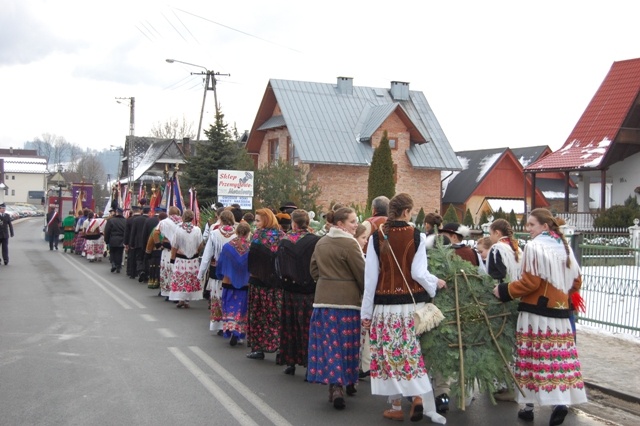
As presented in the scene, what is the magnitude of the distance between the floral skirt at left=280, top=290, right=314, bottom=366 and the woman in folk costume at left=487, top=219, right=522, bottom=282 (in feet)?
7.18

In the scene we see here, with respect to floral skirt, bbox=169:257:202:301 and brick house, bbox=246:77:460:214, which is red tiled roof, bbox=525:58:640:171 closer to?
brick house, bbox=246:77:460:214

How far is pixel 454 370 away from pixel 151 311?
8742 mm

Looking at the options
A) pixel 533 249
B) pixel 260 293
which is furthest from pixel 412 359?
pixel 260 293

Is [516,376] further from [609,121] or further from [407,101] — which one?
[407,101]

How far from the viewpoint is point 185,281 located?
15.4 meters

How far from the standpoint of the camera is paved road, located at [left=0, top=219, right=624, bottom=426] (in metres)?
7.24

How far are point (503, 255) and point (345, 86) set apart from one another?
1645 inches

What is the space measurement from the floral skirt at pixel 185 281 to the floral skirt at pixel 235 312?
415 cm

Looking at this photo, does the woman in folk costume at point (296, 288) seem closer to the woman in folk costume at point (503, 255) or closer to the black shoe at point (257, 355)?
the black shoe at point (257, 355)

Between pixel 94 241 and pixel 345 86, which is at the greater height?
pixel 345 86

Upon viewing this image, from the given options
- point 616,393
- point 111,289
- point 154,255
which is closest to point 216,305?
point 616,393

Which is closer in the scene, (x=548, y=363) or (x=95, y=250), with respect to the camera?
(x=548, y=363)

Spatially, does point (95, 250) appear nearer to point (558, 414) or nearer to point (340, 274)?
point (340, 274)

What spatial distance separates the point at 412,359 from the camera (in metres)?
7.01
